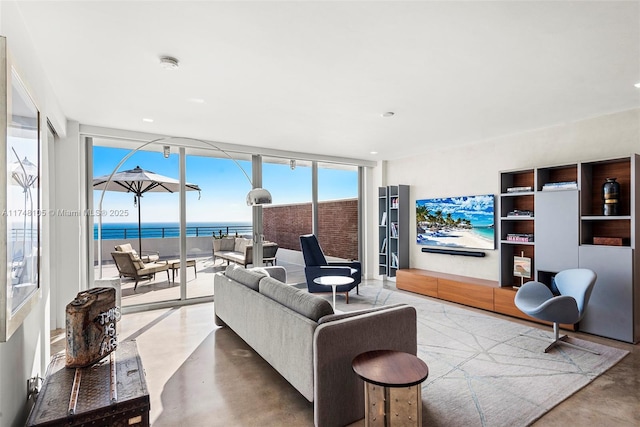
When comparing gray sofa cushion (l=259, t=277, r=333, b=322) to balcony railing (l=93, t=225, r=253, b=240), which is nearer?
gray sofa cushion (l=259, t=277, r=333, b=322)

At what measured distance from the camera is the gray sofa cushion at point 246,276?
129 inches

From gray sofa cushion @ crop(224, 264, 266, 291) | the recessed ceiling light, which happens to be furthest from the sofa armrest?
the recessed ceiling light

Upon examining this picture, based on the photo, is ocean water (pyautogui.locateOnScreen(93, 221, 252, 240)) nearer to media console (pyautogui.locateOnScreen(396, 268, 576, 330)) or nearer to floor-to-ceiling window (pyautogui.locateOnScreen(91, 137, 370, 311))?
floor-to-ceiling window (pyautogui.locateOnScreen(91, 137, 370, 311))

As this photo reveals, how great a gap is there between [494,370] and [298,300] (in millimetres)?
1905

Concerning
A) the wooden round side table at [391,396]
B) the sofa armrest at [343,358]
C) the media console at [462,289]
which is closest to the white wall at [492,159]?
the media console at [462,289]

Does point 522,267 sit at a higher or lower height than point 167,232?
lower

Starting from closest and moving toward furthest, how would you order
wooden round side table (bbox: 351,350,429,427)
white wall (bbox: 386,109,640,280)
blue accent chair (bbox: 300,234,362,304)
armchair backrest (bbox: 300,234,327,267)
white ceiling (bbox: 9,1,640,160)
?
Result: wooden round side table (bbox: 351,350,429,427), white ceiling (bbox: 9,1,640,160), white wall (bbox: 386,109,640,280), blue accent chair (bbox: 300,234,362,304), armchair backrest (bbox: 300,234,327,267)

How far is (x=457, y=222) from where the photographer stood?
5672mm

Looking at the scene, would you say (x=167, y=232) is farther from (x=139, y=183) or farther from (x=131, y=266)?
(x=139, y=183)

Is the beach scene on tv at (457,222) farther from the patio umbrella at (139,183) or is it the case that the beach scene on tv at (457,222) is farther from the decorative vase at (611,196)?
the patio umbrella at (139,183)

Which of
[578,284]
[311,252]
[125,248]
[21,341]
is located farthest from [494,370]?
[125,248]

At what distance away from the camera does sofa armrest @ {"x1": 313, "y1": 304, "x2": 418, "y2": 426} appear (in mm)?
2107

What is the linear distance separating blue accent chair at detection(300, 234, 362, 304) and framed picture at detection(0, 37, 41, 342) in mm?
4042

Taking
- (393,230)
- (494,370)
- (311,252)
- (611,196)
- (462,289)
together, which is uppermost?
(611,196)
